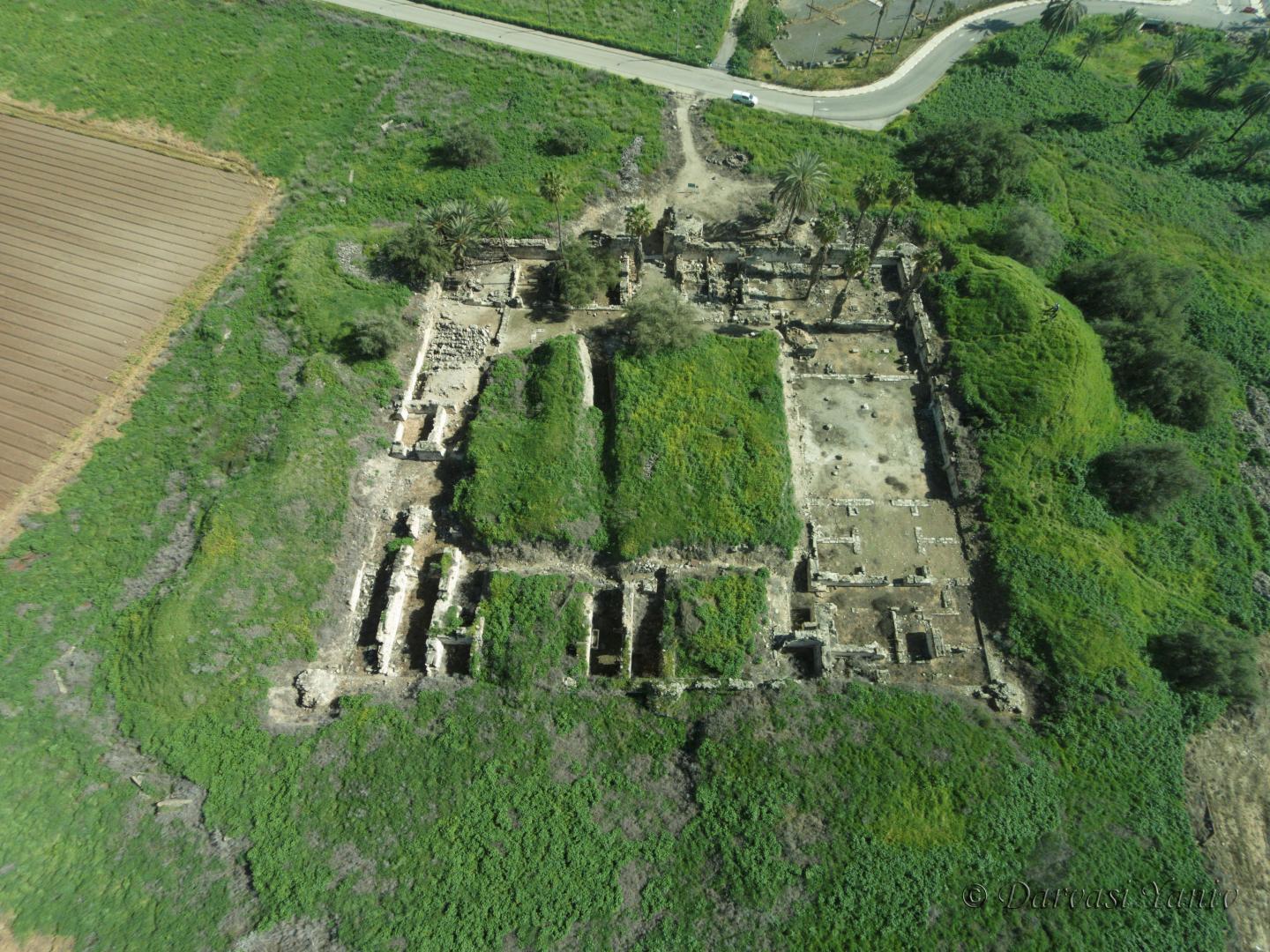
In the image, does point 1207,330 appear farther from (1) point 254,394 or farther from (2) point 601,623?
(1) point 254,394

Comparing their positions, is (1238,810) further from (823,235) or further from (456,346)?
(456,346)

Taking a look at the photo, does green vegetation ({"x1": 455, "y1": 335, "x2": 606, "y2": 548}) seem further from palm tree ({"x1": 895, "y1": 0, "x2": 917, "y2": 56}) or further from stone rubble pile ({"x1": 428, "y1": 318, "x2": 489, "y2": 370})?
palm tree ({"x1": 895, "y1": 0, "x2": 917, "y2": 56})

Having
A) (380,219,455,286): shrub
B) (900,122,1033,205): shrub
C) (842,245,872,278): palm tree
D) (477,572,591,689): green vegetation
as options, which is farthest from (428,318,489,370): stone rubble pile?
(900,122,1033,205): shrub

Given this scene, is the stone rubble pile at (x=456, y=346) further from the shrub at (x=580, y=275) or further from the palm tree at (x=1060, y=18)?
the palm tree at (x=1060, y=18)

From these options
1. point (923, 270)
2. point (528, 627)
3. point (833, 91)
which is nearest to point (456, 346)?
point (528, 627)

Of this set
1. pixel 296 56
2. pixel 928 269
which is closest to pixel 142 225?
pixel 296 56

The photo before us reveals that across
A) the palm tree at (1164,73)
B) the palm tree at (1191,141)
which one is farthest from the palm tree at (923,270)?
the palm tree at (1164,73)
